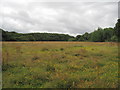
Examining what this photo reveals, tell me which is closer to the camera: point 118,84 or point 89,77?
point 118,84

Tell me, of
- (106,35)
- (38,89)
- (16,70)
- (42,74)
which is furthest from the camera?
(106,35)

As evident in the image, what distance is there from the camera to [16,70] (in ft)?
21.7

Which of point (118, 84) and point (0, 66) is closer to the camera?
point (118, 84)

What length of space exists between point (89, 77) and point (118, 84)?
1316mm

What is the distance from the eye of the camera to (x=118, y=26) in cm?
2283

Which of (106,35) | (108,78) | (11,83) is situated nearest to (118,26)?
(108,78)

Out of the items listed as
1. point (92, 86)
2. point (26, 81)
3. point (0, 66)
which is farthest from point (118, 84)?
point (0, 66)

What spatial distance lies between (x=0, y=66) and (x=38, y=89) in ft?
13.5

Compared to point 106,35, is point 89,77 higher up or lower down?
lower down

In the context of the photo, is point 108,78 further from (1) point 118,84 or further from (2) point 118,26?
(2) point 118,26

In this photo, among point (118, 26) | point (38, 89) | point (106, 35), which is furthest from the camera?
point (106, 35)

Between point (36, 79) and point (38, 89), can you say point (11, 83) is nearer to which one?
point (36, 79)

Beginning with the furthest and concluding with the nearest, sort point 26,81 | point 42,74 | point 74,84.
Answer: point 42,74, point 26,81, point 74,84

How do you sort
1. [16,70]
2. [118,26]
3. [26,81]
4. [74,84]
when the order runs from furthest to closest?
[118,26] → [16,70] → [26,81] → [74,84]
